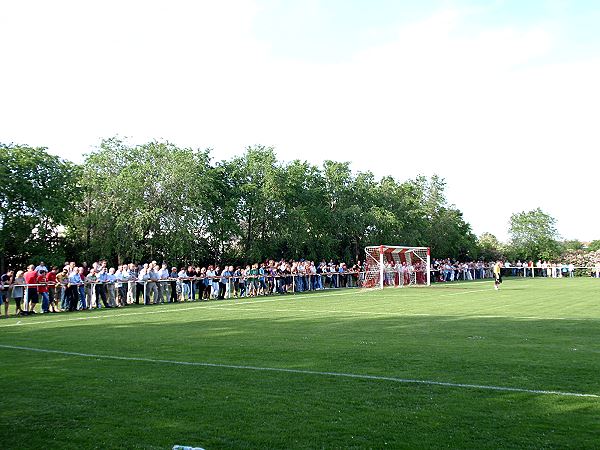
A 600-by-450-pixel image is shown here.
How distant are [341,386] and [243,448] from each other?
284 cm

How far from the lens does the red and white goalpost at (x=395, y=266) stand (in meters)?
42.9

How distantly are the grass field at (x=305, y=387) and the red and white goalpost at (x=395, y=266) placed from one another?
26562 mm

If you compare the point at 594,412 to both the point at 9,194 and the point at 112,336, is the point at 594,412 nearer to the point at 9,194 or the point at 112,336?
the point at 112,336

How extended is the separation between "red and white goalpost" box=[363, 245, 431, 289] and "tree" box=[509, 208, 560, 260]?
39.7m

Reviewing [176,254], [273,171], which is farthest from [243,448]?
[273,171]

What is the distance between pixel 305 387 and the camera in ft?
→ 27.7

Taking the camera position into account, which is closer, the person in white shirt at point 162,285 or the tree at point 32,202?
the person in white shirt at point 162,285

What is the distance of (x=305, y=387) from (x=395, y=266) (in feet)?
122

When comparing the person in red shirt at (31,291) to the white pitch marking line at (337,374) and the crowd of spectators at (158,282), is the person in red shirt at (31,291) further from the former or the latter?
the white pitch marking line at (337,374)

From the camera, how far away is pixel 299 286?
3888 centimetres

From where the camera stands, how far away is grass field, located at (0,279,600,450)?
626cm

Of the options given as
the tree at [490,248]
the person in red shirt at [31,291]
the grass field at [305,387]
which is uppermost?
the tree at [490,248]

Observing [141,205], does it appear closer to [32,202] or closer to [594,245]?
[32,202]

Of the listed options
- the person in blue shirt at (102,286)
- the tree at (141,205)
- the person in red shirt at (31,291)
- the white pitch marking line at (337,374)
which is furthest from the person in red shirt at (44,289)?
the tree at (141,205)
